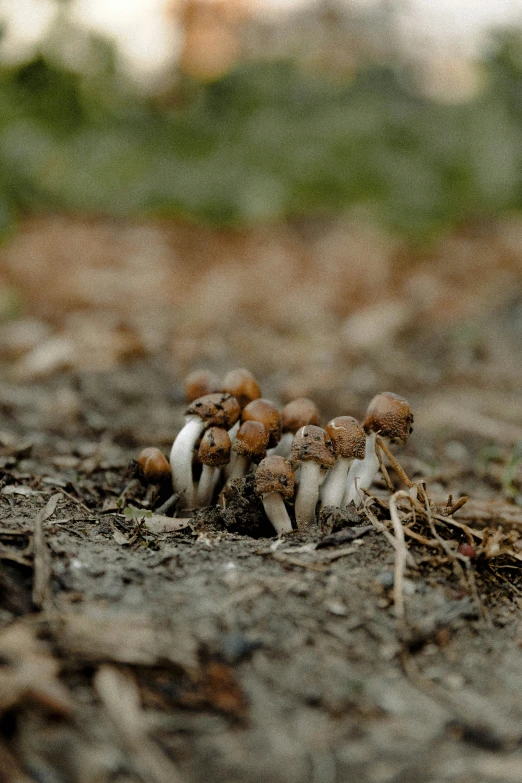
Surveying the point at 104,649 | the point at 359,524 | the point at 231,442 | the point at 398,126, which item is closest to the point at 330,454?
the point at 359,524

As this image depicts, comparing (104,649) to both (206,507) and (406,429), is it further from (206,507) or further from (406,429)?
(406,429)

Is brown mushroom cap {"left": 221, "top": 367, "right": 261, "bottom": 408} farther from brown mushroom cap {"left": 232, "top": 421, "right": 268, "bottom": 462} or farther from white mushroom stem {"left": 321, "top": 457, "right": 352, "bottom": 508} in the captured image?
white mushroom stem {"left": 321, "top": 457, "right": 352, "bottom": 508}


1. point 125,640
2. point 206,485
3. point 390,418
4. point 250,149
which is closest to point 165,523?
point 206,485

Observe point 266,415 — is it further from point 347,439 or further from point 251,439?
point 347,439

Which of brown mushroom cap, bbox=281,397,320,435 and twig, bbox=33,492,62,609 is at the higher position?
brown mushroom cap, bbox=281,397,320,435

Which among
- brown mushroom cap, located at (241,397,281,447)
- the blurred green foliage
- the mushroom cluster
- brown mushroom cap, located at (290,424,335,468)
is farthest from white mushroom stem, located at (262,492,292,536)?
the blurred green foliage

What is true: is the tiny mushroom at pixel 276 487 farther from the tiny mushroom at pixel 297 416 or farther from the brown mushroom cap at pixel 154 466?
the brown mushroom cap at pixel 154 466
